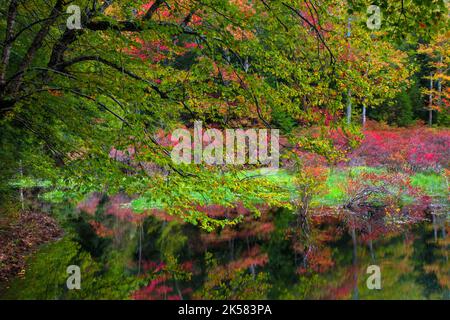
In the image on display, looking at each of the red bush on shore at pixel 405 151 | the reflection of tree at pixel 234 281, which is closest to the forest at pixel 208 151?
the reflection of tree at pixel 234 281

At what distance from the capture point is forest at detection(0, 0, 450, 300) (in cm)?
595

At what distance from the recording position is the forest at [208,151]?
595 centimetres

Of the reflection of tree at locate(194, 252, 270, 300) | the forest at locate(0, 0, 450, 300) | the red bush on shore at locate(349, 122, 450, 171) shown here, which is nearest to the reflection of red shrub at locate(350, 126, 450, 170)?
the red bush on shore at locate(349, 122, 450, 171)

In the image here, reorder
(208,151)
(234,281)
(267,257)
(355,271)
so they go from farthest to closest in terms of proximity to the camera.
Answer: (267,257)
(355,271)
(234,281)
(208,151)

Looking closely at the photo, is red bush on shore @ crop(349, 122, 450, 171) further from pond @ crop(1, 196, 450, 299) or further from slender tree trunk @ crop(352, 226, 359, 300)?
slender tree trunk @ crop(352, 226, 359, 300)

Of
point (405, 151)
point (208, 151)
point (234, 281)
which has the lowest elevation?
point (234, 281)

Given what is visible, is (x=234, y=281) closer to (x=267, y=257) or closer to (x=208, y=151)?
(x=267, y=257)

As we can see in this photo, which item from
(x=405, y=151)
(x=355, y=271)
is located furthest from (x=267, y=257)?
(x=405, y=151)

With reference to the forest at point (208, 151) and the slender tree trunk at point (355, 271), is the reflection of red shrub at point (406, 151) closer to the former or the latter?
the forest at point (208, 151)

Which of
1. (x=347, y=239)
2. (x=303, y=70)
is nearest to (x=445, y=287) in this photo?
(x=347, y=239)

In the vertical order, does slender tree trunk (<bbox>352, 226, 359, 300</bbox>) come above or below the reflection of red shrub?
below

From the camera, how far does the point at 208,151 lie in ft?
20.7

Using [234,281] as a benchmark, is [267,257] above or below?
above

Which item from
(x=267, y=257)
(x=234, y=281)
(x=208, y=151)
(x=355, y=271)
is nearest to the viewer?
(x=208, y=151)
